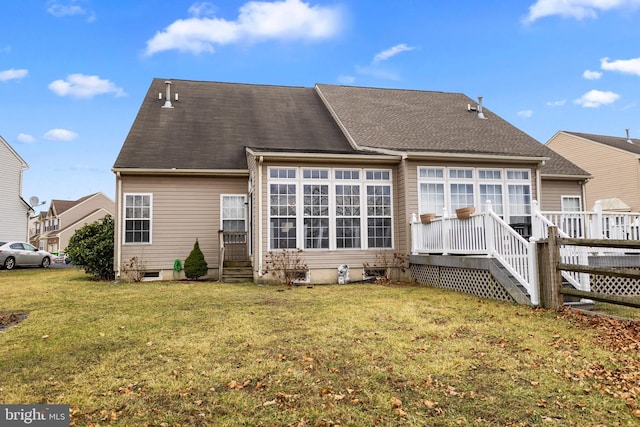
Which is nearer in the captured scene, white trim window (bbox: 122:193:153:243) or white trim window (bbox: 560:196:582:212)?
white trim window (bbox: 122:193:153:243)

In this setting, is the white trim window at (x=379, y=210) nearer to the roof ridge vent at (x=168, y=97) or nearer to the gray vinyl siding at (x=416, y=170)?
the gray vinyl siding at (x=416, y=170)

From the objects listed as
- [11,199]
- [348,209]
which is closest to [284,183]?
[348,209]

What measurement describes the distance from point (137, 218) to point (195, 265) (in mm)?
2450

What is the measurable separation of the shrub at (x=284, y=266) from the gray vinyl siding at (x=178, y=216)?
2810 millimetres

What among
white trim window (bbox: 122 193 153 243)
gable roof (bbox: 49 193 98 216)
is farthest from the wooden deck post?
gable roof (bbox: 49 193 98 216)

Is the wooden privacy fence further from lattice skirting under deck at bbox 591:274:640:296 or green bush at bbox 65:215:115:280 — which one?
green bush at bbox 65:215:115:280

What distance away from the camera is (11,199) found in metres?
22.8

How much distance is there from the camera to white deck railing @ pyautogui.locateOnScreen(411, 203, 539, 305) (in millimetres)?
7396

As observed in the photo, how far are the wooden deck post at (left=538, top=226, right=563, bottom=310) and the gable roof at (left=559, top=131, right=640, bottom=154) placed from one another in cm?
2125

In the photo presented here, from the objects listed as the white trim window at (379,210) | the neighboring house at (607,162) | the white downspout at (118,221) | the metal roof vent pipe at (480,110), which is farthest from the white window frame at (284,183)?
the neighboring house at (607,162)

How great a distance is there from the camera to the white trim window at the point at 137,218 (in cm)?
→ 1246

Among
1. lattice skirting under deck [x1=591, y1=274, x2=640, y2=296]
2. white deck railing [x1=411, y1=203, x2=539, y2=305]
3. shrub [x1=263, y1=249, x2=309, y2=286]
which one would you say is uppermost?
white deck railing [x1=411, y1=203, x2=539, y2=305]

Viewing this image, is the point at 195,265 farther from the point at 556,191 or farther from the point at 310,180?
the point at 556,191

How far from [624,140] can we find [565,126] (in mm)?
3638
